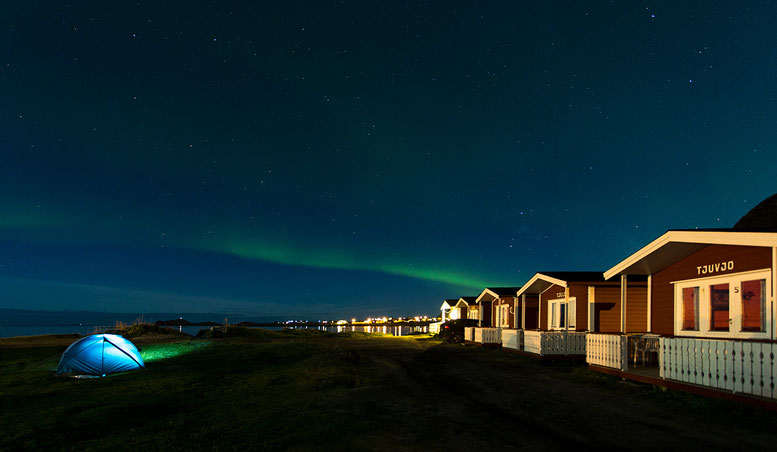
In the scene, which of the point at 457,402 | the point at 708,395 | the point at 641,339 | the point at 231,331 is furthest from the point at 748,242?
the point at 231,331

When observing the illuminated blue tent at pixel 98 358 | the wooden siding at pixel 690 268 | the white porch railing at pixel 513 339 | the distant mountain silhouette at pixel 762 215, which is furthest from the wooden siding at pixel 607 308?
the distant mountain silhouette at pixel 762 215

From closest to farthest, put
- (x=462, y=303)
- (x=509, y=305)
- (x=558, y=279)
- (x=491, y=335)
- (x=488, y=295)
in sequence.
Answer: (x=558, y=279), (x=491, y=335), (x=509, y=305), (x=488, y=295), (x=462, y=303)

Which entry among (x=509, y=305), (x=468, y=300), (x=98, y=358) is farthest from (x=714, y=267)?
(x=468, y=300)

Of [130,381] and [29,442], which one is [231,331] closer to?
[130,381]

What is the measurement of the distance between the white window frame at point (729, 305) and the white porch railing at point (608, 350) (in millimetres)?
2002

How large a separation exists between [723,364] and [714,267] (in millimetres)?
4000

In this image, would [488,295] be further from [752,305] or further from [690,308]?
[752,305]

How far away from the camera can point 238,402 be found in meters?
11.6

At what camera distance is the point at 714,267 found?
13.0 meters

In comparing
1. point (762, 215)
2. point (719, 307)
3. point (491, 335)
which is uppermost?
point (762, 215)

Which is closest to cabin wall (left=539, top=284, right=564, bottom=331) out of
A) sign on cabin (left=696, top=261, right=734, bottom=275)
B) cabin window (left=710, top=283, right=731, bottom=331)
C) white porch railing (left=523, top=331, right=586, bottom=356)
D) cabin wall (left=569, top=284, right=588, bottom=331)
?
cabin wall (left=569, top=284, right=588, bottom=331)

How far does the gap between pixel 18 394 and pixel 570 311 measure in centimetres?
2203

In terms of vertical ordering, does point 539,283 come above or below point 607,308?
above

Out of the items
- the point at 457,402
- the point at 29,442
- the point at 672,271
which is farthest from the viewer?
the point at 672,271
